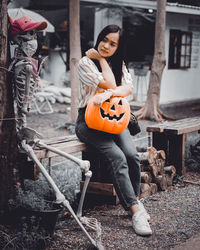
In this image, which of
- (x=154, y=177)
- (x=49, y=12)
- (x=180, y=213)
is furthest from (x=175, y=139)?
(x=49, y=12)

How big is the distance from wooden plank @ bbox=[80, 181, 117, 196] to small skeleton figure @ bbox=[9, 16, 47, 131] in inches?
51.0

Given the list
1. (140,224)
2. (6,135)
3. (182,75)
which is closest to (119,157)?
(140,224)

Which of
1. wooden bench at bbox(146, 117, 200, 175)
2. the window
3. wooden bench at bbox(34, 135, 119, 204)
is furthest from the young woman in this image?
the window

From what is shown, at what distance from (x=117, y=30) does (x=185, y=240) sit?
1.97m

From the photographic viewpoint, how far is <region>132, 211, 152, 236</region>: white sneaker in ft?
11.8

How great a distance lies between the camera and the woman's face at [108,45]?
3.93m

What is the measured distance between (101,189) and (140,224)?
0.88m

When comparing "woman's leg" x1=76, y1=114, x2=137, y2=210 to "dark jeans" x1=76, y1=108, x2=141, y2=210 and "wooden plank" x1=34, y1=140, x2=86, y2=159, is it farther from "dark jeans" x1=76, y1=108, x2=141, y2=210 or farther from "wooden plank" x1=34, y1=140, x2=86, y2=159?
"wooden plank" x1=34, y1=140, x2=86, y2=159

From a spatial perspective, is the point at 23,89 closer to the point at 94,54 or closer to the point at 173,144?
the point at 94,54

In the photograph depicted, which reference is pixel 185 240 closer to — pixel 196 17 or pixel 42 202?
pixel 42 202

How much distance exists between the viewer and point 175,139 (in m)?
5.54

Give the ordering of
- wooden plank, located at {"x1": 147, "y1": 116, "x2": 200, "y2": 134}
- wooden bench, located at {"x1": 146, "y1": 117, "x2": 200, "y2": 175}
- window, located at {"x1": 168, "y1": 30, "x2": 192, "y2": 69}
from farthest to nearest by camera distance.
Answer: window, located at {"x1": 168, "y1": 30, "x2": 192, "y2": 69}
wooden bench, located at {"x1": 146, "y1": 117, "x2": 200, "y2": 175}
wooden plank, located at {"x1": 147, "y1": 116, "x2": 200, "y2": 134}

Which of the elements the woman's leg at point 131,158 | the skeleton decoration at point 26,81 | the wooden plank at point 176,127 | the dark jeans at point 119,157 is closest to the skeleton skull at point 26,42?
the skeleton decoration at point 26,81

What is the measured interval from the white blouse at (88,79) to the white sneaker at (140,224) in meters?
1.14
